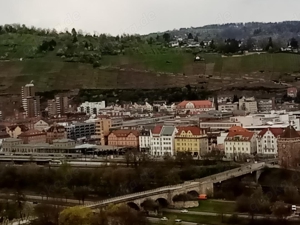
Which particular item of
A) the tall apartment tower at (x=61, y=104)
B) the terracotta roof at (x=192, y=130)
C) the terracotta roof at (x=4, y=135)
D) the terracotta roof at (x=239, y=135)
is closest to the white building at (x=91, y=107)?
the tall apartment tower at (x=61, y=104)

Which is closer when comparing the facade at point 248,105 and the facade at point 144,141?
the facade at point 144,141

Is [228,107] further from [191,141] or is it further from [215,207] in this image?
[215,207]

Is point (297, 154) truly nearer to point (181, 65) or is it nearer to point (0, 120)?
point (0, 120)

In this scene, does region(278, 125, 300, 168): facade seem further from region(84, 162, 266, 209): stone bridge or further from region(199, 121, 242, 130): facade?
region(199, 121, 242, 130): facade

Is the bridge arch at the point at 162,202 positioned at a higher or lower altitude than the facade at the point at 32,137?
lower

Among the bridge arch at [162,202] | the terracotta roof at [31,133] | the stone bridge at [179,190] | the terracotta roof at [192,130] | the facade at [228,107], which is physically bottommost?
the bridge arch at [162,202]

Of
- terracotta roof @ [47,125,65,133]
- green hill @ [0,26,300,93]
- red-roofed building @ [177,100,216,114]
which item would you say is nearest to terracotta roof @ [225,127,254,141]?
terracotta roof @ [47,125,65,133]

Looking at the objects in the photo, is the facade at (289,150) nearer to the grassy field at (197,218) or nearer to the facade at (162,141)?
the facade at (162,141)
